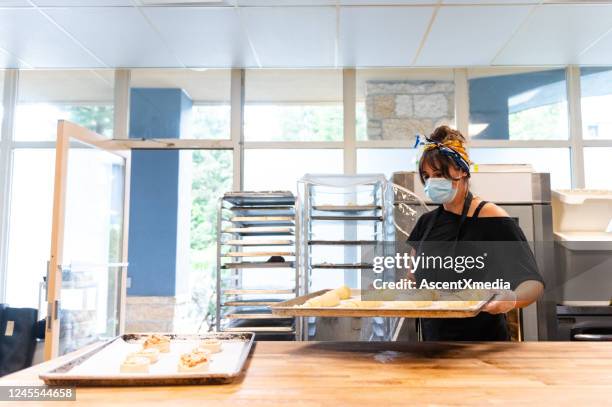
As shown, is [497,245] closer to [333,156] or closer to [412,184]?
[412,184]

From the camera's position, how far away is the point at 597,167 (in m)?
3.86

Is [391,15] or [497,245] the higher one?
[391,15]

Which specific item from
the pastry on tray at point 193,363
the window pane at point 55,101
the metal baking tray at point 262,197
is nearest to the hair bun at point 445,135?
the pastry on tray at point 193,363

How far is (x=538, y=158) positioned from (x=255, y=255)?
2602 millimetres

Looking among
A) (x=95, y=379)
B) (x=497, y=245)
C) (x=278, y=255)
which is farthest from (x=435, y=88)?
(x=95, y=379)

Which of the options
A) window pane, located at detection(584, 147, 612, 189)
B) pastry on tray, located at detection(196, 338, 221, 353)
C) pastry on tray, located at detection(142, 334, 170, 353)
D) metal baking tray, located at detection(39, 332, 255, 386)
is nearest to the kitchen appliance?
window pane, located at detection(584, 147, 612, 189)

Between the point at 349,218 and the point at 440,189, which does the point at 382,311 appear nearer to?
the point at 440,189

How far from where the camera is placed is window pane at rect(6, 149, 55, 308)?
4023 millimetres

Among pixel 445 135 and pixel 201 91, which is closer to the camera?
pixel 445 135

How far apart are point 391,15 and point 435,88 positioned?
1.19 m

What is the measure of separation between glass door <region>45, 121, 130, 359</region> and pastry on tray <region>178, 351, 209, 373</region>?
221 centimetres

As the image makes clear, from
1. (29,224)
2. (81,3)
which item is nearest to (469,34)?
(81,3)

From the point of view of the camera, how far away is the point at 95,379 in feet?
3.08

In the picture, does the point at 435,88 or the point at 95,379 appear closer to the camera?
the point at 95,379
